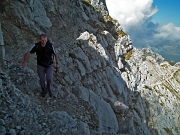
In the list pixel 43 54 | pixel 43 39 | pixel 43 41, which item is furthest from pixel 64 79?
pixel 43 39

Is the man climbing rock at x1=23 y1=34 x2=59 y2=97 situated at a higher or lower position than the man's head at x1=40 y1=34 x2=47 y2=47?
lower

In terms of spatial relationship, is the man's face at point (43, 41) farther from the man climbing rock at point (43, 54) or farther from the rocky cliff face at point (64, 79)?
the rocky cliff face at point (64, 79)

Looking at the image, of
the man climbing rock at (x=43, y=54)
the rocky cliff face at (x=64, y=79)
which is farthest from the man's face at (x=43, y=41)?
the rocky cliff face at (x=64, y=79)

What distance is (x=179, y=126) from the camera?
4129 inches

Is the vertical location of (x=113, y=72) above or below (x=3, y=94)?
above

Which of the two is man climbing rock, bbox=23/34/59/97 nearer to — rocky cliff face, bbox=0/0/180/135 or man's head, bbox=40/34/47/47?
man's head, bbox=40/34/47/47

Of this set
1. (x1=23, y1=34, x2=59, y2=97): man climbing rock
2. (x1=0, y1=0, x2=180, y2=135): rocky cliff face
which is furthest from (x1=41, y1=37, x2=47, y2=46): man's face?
(x1=0, y1=0, x2=180, y2=135): rocky cliff face

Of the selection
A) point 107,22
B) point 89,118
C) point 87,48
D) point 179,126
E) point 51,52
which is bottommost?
point 179,126

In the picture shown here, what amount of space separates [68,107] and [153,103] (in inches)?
3165

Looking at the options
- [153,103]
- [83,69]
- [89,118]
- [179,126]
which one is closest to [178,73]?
[179,126]

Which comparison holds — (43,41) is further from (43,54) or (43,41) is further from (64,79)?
(64,79)

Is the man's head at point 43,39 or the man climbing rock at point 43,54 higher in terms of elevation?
the man's head at point 43,39

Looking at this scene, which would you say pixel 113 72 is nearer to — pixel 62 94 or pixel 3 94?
pixel 62 94

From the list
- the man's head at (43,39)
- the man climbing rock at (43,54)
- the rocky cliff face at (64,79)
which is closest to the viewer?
the man's head at (43,39)
